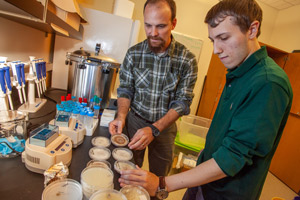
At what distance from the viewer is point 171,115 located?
1214 mm

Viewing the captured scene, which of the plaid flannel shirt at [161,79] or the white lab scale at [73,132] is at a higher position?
the plaid flannel shirt at [161,79]

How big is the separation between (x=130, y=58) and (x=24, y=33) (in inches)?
37.8

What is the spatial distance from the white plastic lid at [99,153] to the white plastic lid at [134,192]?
0.70ft

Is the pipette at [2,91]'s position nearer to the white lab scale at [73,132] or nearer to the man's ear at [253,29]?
the white lab scale at [73,132]

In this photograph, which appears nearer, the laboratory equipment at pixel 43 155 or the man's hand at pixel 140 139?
the laboratory equipment at pixel 43 155

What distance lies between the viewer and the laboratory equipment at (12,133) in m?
0.71

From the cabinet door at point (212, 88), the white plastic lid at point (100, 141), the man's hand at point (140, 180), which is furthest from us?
the cabinet door at point (212, 88)

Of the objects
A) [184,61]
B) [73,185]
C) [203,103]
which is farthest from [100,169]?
[203,103]

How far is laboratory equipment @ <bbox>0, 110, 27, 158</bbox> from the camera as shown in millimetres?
707

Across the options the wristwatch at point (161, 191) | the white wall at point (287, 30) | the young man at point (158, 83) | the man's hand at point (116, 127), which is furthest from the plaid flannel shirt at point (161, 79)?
the white wall at point (287, 30)

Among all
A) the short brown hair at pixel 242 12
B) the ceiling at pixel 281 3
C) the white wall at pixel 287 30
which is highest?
the ceiling at pixel 281 3

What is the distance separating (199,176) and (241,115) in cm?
29

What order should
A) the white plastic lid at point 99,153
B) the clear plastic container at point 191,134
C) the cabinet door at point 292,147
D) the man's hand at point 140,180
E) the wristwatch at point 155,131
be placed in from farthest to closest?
the cabinet door at point 292,147
the clear plastic container at point 191,134
the wristwatch at point 155,131
the white plastic lid at point 99,153
the man's hand at point 140,180

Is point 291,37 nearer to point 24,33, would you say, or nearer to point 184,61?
point 184,61
